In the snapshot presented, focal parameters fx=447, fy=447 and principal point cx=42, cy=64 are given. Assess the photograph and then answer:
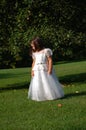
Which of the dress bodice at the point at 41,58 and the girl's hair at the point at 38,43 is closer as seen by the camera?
the girl's hair at the point at 38,43

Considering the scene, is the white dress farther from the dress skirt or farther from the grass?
the grass

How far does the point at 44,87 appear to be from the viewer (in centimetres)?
1302

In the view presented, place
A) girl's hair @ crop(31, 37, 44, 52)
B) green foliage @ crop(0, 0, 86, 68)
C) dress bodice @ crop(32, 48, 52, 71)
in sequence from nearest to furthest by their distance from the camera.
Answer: girl's hair @ crop(31, 37, 44, 52) < dress bodice @ crop(32, 48, 52, 71) < green foliage @ crop(0, 0, 86, 68)

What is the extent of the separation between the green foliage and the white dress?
3845 millimetres

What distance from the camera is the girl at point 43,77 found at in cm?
1285

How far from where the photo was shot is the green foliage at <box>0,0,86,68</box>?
16883mm

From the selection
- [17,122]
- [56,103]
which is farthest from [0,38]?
[17,122]

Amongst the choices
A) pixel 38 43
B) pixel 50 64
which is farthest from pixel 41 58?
pixel 38 43

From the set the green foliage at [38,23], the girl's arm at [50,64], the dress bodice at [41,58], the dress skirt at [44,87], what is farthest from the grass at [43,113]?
the green foliage at [38,23]

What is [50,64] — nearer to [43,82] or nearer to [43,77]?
[43,77]

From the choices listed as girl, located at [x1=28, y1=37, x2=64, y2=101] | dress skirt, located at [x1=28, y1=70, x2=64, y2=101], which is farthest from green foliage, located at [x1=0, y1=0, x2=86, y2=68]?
dress skirt, located at [x1=28, y1=70, x2=64, y2=101]

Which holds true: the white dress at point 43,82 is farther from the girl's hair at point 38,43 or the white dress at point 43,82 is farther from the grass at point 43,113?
the grass at point 43,113

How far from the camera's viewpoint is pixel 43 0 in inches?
663

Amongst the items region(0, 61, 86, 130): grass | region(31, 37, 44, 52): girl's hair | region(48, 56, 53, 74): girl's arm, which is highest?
region(31, 37, 44, 52): girl's hair
